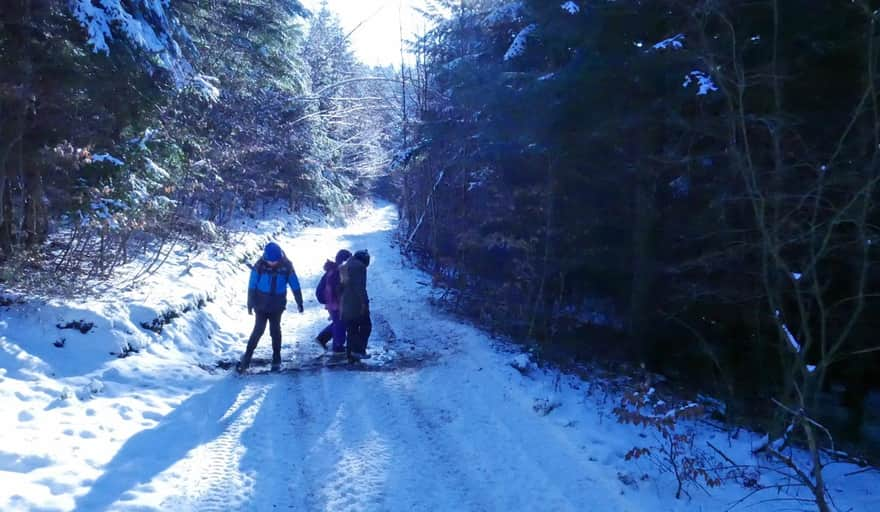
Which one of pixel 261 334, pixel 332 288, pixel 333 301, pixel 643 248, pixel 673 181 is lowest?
pixel 261 334

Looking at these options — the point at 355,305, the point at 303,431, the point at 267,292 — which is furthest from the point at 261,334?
the point at 303,431

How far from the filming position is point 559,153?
34.2 feet

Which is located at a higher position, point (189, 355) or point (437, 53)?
point (437, 53)

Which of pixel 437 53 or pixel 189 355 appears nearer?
pixel 189 355

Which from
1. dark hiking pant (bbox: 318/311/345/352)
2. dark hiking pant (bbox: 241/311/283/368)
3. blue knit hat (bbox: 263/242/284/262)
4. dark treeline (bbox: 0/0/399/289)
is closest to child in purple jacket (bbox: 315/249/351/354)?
dark hiking pant (bbox: 318/311/345/352)

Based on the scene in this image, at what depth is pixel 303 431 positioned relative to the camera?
638cm

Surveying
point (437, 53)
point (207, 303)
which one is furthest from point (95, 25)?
point (437, 53)

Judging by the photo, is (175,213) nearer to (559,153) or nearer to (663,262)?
(559,153)

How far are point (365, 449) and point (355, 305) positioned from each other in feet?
12.3

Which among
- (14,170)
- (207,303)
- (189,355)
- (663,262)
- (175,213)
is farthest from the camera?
(175,213)

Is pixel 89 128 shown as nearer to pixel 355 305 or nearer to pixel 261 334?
pixel 261 334

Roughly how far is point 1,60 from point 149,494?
666 cm

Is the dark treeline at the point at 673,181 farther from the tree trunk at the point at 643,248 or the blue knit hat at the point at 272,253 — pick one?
the blue knit hat at the point at 272,253

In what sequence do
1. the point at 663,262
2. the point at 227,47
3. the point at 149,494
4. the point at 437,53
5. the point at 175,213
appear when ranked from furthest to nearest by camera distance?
the point at 437,53
the point at 227,47
the point at 175,213
the point at 663,262
the point at 149,494
